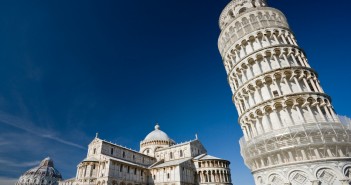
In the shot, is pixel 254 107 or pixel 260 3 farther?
pixel 260 3

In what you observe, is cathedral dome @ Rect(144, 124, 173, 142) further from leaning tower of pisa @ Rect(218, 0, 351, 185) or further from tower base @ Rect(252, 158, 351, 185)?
tower base @ Rect(252, 158, 351, 185)

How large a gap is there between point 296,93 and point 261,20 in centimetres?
1073

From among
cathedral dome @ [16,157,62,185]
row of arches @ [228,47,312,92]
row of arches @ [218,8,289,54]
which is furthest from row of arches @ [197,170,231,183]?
cathedral dome @ [16,157,62,185]

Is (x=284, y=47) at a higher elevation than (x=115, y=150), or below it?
higher

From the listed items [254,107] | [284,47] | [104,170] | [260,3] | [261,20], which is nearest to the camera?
[254,107]

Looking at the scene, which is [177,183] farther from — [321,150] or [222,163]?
[321,150]

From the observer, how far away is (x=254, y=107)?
19.6 metres

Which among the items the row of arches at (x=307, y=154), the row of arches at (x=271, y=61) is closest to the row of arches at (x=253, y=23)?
the row of arches at (x=271, y=61)

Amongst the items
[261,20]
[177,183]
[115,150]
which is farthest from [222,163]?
[261,20]

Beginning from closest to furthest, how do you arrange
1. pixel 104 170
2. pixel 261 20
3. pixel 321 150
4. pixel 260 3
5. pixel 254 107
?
pixel 321 150
pixel 254 107
pixel 261 20
pixel 260 3
pixel 104 170

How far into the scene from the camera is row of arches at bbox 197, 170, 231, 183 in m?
40.3

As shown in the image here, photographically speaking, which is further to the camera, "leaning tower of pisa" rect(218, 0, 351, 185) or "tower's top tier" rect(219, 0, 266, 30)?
"tower's top tier" rect(219, 0, 266, 30)

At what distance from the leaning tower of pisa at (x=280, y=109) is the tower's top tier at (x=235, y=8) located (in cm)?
412

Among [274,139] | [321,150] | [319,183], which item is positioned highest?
[274,139]
